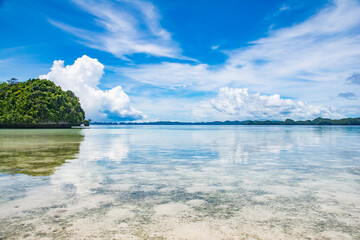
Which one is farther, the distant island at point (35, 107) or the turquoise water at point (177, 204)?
the distant island at point (35, 107)

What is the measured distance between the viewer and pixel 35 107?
81.0m

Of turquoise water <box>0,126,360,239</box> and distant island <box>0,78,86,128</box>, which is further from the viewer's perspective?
distant island <box>0,78,86,128</box>

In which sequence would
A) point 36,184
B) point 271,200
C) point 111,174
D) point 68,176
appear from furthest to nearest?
point 111,174 < point 68,176 < point 36,184 < point 271,200

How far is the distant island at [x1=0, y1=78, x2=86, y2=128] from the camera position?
81250 millimetres

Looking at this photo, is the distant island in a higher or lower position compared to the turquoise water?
higher

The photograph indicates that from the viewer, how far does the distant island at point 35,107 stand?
267 ft

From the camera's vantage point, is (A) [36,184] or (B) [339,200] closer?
(B) [339,200]

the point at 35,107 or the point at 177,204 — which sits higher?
the point at 35,107

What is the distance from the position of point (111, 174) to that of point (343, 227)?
7774mm

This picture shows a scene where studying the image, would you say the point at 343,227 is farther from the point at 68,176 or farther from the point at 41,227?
the point at 68,176

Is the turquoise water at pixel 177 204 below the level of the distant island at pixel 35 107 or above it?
below

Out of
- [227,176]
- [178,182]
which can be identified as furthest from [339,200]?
[178,182]

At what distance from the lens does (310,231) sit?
4914mm

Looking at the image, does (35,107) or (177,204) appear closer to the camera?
(177,204)
